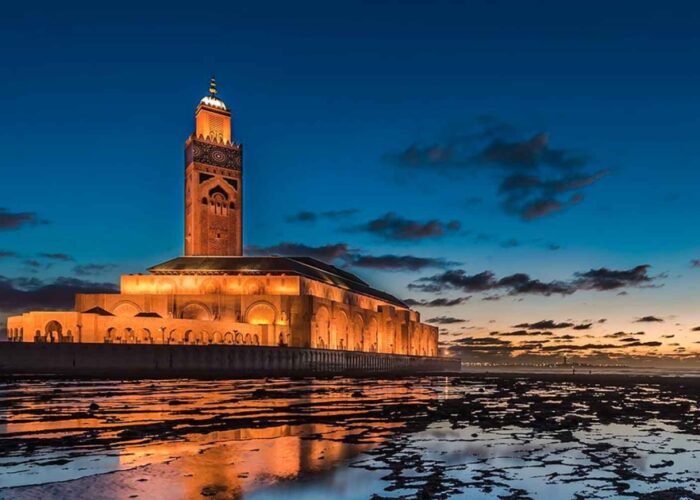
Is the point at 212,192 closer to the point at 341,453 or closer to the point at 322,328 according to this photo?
the point at 322,328

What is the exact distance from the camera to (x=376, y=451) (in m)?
11.9

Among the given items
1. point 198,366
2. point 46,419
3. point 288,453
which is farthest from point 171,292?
point 288,453

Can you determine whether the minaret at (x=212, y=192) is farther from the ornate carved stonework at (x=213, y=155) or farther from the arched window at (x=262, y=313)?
the arched window at (x=262, y=313)

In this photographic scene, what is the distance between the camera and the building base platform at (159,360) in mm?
55656

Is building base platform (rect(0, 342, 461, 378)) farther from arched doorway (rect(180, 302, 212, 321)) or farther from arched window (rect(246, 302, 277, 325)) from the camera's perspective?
arched doorway (rect(180, 302, 212, 321))

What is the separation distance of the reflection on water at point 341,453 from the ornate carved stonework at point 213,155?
11732 centimetres

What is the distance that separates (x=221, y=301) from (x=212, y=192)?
44452 millimetres

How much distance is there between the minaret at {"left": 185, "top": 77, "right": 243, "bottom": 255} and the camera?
130500mm

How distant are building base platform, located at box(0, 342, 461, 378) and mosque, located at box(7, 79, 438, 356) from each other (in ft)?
25.6

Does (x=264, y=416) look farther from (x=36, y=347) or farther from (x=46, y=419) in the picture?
(x=36, y=347)

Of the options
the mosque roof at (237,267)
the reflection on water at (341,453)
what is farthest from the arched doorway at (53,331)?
the reflection on water at (341,453)

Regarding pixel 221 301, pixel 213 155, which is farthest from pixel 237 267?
pixel 213 155

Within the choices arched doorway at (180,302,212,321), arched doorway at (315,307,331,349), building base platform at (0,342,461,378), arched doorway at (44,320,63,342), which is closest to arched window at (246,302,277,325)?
arched doorway at (180,302,212,321)

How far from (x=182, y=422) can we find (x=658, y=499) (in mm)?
11675
